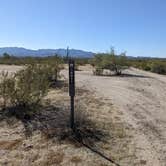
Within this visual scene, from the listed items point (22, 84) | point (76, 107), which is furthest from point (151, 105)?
point (22, 84)

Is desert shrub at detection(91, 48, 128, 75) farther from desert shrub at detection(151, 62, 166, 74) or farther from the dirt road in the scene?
the dirt road

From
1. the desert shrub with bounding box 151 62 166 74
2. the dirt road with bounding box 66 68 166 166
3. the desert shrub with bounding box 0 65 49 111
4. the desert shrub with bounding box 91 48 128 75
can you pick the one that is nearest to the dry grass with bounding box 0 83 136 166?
the dirt road with bounding box 66 68 166 166

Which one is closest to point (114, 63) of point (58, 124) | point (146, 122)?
point (146, 122)

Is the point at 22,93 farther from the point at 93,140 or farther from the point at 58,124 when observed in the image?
the point at 93,140

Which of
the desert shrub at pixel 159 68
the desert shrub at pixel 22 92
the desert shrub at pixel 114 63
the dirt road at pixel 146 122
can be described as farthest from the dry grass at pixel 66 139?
the desert shrub at pixel 159 68

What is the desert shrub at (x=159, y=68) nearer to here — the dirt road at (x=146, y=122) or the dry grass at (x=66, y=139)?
the dirt road at (x=146, y=122)

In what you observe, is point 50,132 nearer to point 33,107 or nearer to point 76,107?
point 33,107

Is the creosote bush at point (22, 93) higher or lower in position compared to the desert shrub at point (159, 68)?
higher

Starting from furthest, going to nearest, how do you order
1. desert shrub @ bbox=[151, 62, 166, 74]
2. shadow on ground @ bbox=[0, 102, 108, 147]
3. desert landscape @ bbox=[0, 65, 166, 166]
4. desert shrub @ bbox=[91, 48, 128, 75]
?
desert shrub @ bbox=[151, 62, 166, 74] → desert shrub @ bbox=[91, 48, 128, 75] → shadow on ground @ bbox=[0, 102, 108, 147] → desert landscape @ bbox=[0, 65, 166, 166]

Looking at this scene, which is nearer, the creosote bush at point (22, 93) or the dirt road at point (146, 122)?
the dirt road at point (146, 122)

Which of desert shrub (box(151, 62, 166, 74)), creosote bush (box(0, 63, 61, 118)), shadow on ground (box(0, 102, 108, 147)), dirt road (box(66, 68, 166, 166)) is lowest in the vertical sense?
desert shrub (box(151, 62, 166, 74))

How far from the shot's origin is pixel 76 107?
39.6 feet

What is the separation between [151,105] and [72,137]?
6.32 metres

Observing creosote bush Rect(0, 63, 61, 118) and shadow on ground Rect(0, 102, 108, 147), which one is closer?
shadow on ground Rect(0, 102, 108, 147)
